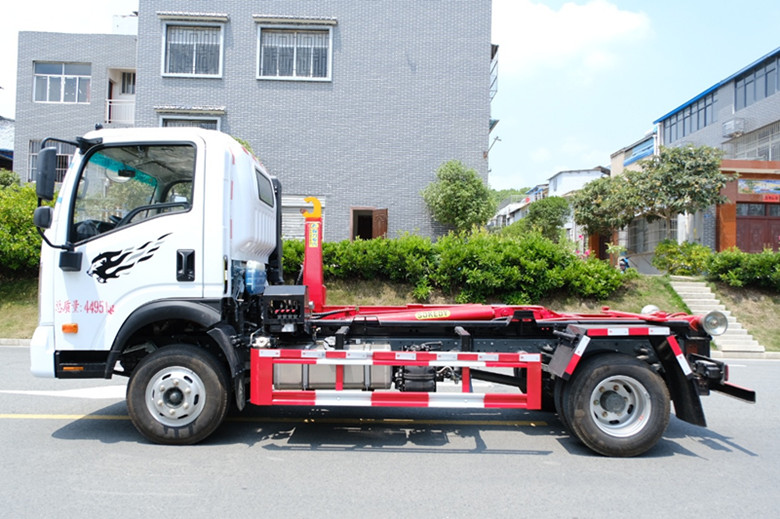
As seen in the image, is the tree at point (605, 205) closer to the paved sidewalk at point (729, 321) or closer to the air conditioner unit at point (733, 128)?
the paved sidewalk at point (729, 321)

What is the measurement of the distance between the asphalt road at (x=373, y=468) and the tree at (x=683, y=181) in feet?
45.1

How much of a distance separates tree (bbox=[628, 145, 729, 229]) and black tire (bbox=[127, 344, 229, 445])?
17.9m

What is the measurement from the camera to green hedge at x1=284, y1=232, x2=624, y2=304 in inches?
552

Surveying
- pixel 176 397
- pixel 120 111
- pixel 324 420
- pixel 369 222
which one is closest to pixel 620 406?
pixel 324 420

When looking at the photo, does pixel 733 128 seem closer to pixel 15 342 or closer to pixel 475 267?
pixel 475 267

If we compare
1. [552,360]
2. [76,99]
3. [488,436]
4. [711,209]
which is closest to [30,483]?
[488,436]

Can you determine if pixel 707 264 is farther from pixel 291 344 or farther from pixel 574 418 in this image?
pixel 291 344

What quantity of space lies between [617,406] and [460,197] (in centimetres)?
1424

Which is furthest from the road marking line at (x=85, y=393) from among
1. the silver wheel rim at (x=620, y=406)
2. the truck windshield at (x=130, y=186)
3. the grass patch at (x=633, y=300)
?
the grass patch at (x=633, y=300)

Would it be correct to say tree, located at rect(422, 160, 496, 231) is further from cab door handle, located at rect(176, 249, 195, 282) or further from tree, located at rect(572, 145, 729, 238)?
cab door handle, located at rect(176, 249, 195, 282)

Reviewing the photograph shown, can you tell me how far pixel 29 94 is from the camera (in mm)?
24469

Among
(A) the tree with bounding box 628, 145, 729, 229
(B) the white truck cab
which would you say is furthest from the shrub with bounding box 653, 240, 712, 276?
(B) the white truck cab

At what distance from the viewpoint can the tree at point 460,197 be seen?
18859 mm

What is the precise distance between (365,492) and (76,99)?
26927mm
